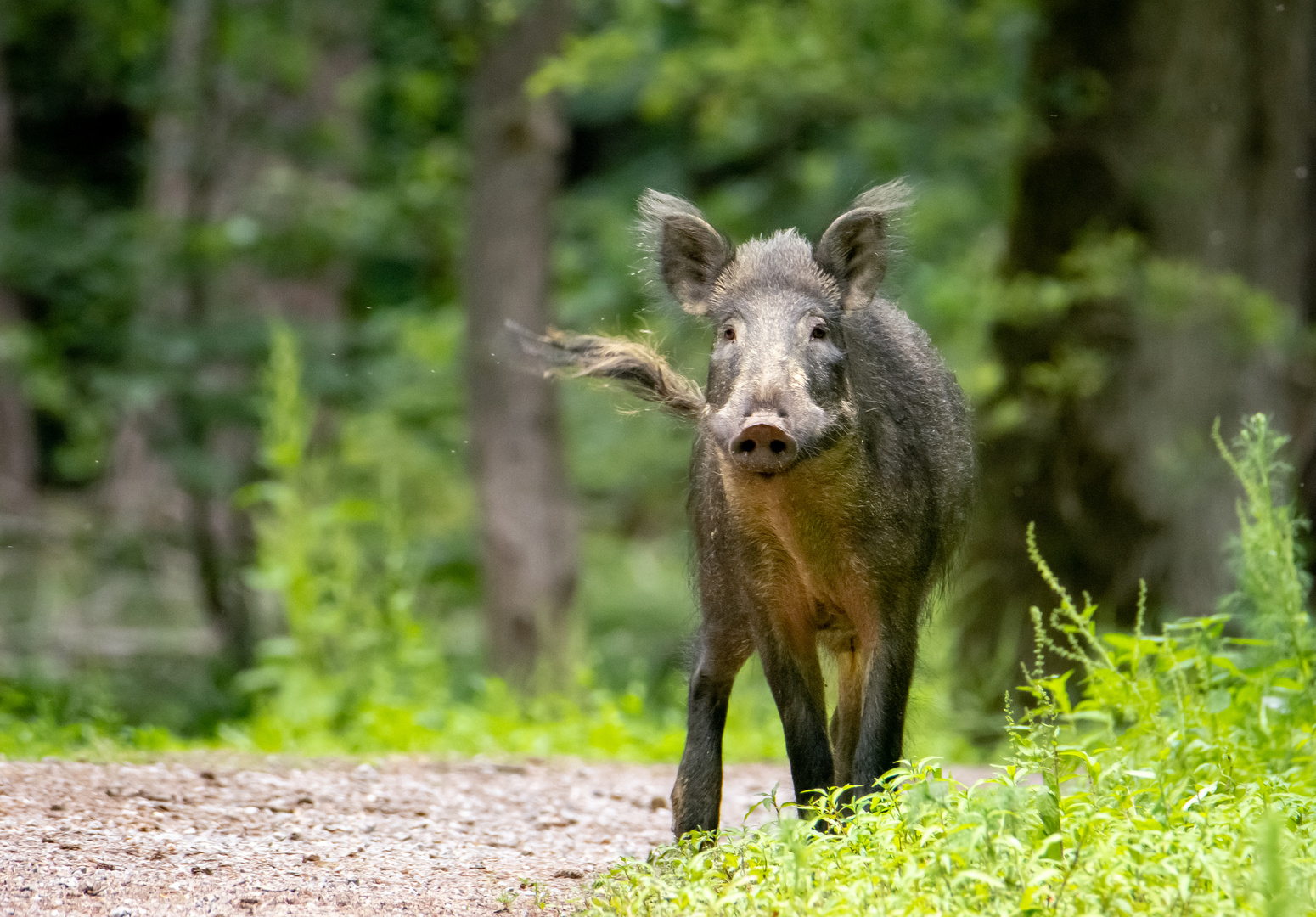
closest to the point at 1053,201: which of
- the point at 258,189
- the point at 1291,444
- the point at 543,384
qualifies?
the point at 1291,444

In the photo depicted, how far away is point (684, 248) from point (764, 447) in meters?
1.30

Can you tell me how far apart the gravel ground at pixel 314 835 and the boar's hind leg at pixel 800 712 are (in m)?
0.65

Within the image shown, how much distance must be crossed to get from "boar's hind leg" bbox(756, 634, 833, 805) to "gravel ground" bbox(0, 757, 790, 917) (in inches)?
25.5

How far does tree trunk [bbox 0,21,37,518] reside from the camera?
14.6 metres

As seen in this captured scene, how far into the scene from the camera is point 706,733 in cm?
508

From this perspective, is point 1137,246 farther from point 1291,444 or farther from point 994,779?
point 994,779

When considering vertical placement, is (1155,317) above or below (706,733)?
above

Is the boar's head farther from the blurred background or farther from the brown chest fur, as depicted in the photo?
the blurred background

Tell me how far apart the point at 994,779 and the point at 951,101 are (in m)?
7.44

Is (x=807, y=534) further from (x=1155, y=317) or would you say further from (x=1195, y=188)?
(x=1195, y=188)

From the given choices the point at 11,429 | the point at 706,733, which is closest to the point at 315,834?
the point at 706,733

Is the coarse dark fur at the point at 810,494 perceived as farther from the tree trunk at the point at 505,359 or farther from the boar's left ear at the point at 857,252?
the tree trunk at the point at 505,359

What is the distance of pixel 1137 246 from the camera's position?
9.16 m

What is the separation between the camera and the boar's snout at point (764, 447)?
14.3 ft
